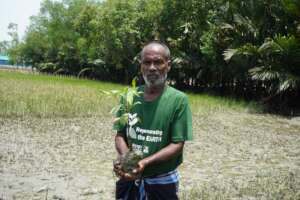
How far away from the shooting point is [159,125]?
2.32 meters

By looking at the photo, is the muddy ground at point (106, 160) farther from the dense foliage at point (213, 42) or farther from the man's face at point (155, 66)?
the man's face at point (155, 66)

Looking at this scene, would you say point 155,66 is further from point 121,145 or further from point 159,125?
point 121,145

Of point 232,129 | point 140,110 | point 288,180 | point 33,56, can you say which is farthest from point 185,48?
point 33,56

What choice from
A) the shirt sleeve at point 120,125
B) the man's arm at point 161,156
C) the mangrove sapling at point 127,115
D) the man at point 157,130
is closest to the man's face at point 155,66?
the man at point 157,130

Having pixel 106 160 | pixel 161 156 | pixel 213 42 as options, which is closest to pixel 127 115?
pixel 161 156

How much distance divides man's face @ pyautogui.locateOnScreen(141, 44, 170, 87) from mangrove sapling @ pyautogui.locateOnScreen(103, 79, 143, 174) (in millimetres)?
104

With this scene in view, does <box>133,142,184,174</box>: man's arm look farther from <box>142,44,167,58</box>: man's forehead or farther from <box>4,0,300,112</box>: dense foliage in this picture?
<box>4,0,300,112</box>: dense foliage

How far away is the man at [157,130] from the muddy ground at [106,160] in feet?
7.99

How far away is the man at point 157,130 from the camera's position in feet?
7.63

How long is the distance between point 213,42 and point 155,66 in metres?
16.9

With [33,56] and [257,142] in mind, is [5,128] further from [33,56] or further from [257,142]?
[33,56]

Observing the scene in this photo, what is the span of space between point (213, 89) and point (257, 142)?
1367 cm

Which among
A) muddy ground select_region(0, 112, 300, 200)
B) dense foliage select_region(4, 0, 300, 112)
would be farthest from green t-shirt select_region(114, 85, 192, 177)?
dense foliage select_region(4, 0, 300, 112)

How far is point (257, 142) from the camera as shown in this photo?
29.1 feet
